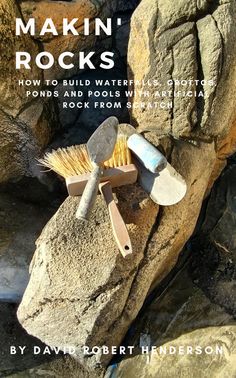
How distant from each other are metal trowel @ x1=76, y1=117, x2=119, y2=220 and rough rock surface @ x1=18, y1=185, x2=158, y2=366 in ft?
0.59

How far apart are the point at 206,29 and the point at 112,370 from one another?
1666 millimetres

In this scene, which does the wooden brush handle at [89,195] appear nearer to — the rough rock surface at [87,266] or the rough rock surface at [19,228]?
the rough rock surface at [87,266]

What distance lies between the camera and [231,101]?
2.88 m

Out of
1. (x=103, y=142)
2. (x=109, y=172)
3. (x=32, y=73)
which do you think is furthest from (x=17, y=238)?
(x=103, y=142)

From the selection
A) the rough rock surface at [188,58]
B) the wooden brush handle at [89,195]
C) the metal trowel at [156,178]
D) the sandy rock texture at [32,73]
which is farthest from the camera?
the sandy rock texture at [32,73]

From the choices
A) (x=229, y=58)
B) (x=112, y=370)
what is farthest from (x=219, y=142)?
(x=112, y=370)

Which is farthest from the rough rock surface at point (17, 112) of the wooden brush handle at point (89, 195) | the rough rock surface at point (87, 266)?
the wooden brush handle at point (89, 195)

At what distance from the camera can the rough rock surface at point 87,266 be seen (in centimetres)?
254

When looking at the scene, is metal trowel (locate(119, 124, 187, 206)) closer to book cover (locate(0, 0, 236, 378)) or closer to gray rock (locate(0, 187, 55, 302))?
book cover (locate(0, 0, 236, 378))

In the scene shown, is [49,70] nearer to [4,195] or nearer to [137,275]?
[4,195]

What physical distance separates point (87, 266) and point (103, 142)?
0.54 metres

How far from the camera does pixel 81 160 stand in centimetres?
257

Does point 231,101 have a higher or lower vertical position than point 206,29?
lower

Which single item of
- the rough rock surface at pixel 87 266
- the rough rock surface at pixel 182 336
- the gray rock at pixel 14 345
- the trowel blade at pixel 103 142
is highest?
the trowel blade at pixel 103 142
